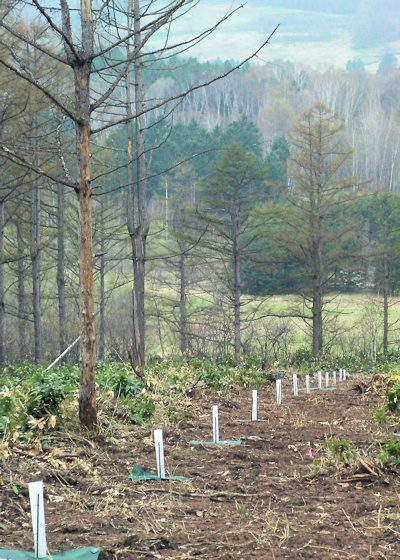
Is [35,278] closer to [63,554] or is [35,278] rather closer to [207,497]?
[207,497]

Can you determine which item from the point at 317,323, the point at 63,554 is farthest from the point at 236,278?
the point at 63,554

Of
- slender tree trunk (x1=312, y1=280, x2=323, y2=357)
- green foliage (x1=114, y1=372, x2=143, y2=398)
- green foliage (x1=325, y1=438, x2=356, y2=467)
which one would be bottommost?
green foliage (x1=325, y1=438, x2=356, y2=467)

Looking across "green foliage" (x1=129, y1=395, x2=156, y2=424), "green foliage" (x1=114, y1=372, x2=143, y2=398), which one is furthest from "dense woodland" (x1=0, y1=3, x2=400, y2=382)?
"green foliage" (x1=129, y1=395, x2=156, y2=424)

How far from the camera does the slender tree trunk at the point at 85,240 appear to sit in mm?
7746

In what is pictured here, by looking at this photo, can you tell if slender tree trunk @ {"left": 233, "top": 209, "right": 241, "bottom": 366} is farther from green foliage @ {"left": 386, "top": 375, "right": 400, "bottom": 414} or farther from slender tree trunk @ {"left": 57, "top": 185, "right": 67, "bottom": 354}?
green foliage @ {"left": 386, "top": 375, "right": 400, "bottom": 414}

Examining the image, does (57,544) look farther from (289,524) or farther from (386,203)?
(386,203)

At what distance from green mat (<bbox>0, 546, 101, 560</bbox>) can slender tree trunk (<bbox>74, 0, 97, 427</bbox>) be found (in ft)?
10.7

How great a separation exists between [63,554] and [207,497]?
5.71 feet

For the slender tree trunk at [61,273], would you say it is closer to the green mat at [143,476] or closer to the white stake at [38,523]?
the green mat at [143,476]

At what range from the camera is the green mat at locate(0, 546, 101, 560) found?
14.8ft

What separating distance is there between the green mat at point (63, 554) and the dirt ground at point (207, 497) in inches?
4.1

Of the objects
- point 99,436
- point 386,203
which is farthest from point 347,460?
point 386,203

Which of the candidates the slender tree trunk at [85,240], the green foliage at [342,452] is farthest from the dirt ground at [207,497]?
the slender tree trunk at [85,240]

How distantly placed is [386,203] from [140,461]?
110 feet
